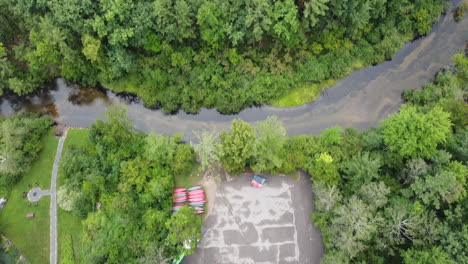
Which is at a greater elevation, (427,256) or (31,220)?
(31,220)

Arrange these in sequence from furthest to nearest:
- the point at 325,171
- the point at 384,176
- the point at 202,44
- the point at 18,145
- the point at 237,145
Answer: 1. the point at 202,44
2. the point at 18,145
3. the point at 325,171
4. the point at 384,176
5. the point at 237,145

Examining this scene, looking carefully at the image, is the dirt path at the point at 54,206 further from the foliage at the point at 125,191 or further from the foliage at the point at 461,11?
the foliage at the point at 461,11

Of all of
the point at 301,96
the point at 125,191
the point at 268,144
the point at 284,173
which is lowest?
the point at 284,173

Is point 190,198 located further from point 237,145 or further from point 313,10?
point 313,10

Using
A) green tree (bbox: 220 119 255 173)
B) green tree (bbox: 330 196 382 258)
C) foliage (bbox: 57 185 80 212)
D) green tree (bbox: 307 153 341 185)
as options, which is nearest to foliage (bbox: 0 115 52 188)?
foliage (bbox: 57 185 80 212)

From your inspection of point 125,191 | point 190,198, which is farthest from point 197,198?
point 125,191

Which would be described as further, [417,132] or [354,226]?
[417,132]

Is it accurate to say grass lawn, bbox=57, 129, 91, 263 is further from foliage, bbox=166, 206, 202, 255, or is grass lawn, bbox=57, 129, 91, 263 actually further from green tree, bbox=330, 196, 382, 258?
green tree, bbox=330, 196, 382, 258
